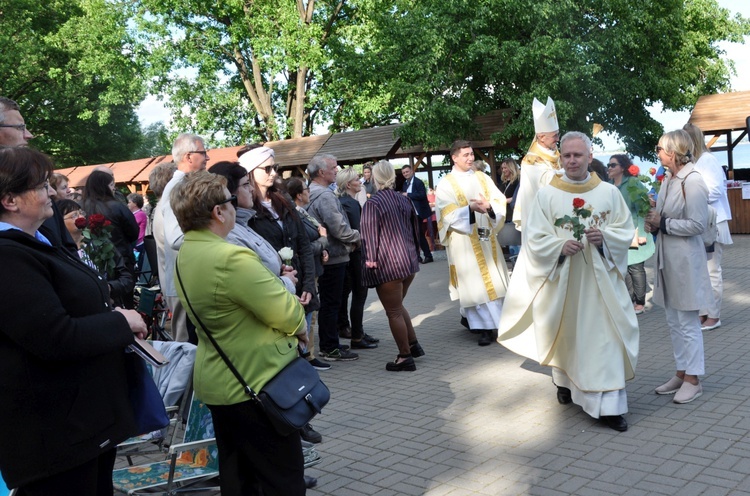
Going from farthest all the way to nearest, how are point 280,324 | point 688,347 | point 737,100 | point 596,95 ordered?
point 596,95 → point 737,100 → point 688,347 → point 280,324

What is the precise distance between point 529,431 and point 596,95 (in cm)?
1726

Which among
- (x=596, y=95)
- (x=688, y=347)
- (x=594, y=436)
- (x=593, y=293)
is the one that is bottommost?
(x=594, y=436)

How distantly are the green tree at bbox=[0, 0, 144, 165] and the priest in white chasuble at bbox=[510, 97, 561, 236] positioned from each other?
2953 centimetres

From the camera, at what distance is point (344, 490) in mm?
4715

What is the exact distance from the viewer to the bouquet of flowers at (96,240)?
532 centimetres

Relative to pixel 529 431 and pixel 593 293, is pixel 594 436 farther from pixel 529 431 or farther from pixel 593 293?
pixel 593 293

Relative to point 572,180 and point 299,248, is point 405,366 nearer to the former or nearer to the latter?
point 299,248

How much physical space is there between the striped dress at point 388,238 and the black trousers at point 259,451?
3.97 meters

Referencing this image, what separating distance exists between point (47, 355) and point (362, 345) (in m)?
6.41

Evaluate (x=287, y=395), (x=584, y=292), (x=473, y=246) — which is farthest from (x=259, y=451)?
(x=473, y=246)

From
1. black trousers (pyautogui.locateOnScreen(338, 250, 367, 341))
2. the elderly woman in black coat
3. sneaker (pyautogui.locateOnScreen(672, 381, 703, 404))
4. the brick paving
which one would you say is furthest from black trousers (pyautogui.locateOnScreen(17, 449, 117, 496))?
black trousers (pyautogui.locateOnScreen(338, 250, 367, 341))

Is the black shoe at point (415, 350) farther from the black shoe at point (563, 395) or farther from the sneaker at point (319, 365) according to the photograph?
the black shoe at point (563, 395)

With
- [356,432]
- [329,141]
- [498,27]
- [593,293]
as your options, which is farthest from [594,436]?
[329,141]

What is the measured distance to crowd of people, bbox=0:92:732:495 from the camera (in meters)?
2.70
